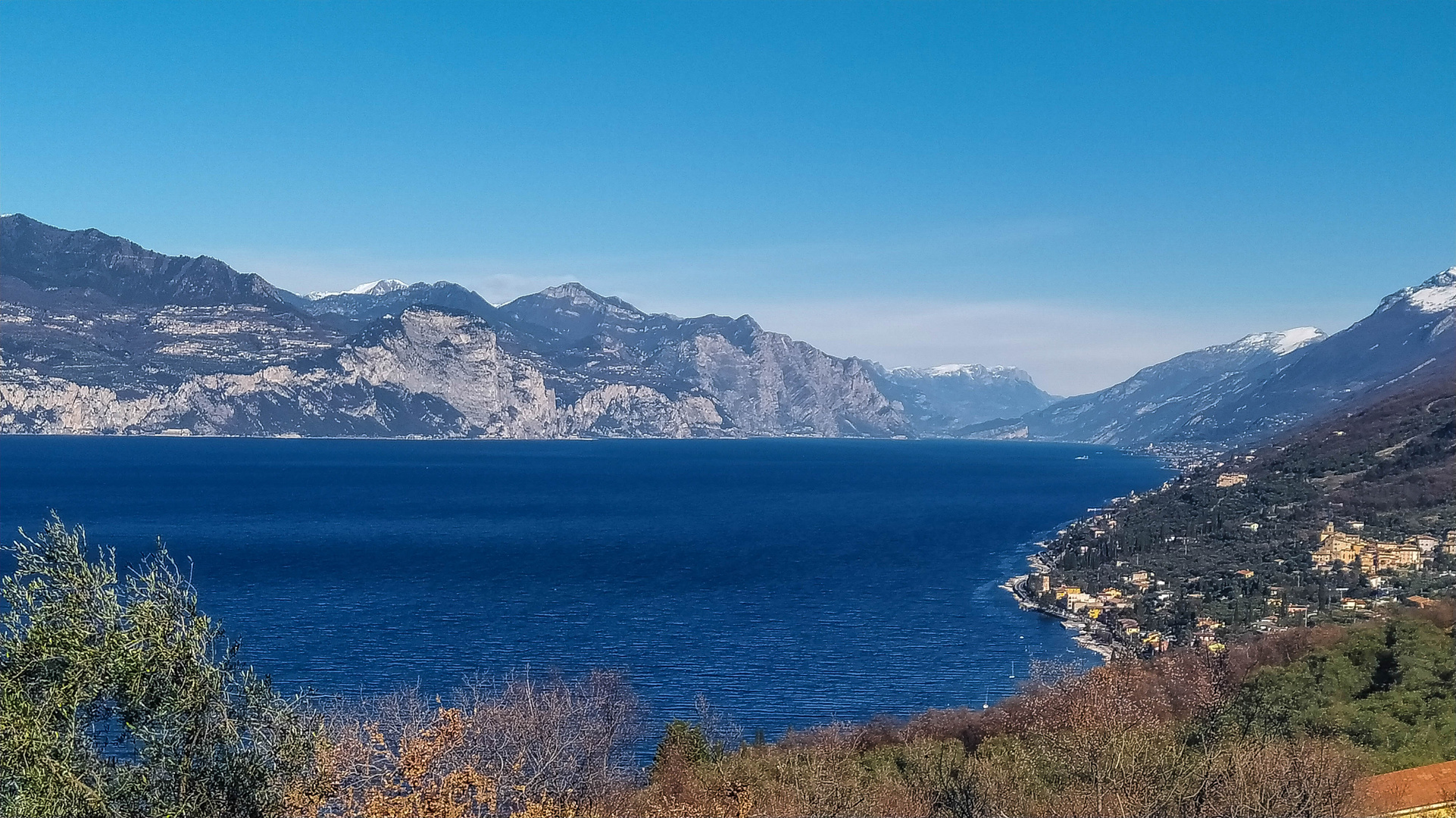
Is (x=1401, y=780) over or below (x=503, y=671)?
over

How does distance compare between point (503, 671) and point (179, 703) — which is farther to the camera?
point (503, 671)

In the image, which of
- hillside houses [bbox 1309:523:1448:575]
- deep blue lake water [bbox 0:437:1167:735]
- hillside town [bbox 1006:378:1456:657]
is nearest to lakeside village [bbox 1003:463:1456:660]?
hillside houses [bbox 1309:523:1448:575]

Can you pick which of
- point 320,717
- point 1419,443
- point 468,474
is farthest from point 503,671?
point 468,474

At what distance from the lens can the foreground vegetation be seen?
11773 mm

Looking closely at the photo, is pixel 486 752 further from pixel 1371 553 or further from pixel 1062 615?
pixel 1371 553

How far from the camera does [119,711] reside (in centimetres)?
1208

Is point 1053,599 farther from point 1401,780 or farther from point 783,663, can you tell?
point 1401,780

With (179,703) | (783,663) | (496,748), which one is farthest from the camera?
(783,663)

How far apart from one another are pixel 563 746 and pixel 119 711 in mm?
17710

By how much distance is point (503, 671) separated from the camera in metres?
52.3

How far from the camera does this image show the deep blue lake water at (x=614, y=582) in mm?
53719

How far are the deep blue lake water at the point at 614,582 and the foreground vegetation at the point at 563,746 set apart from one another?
913 inches

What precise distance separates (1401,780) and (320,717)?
15.3 meters

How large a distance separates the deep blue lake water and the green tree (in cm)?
3591
